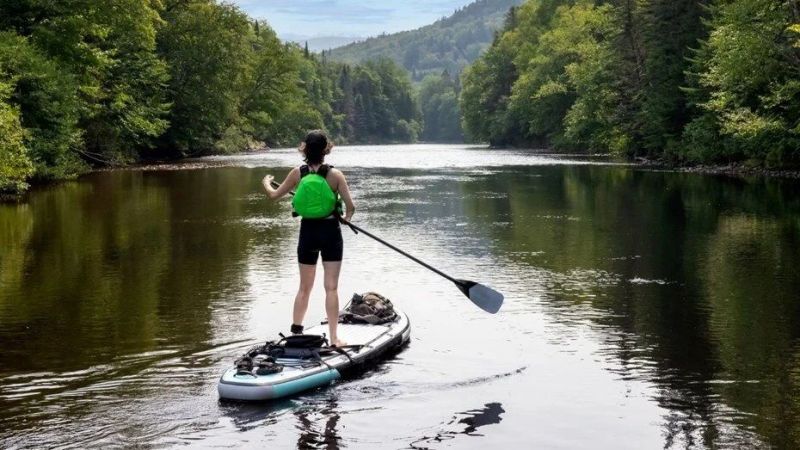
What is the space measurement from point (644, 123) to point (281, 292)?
4136 centimetres

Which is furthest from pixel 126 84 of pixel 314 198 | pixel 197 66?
pixel 314 198

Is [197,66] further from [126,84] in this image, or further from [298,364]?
[298,364]

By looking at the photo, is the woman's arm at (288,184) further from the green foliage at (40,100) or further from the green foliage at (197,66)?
the green foliage at (197,66)

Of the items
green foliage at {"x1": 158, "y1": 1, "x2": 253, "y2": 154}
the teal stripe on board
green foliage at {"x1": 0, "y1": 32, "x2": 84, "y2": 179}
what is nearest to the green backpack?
the teal stripe on board

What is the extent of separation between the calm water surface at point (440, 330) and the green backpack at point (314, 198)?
1.77 meters

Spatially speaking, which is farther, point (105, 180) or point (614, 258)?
point (105, 180)

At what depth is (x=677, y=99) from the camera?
158 feet

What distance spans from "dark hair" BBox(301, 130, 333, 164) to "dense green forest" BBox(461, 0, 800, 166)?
20216 mm

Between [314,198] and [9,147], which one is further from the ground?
[9,147]

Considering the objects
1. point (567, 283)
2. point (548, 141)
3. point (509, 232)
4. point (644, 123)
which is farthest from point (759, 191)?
point (548, 141)

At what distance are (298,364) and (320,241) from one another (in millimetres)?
1353

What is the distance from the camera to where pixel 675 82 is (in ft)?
159

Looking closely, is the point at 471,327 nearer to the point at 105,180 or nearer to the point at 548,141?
the point at 105,180

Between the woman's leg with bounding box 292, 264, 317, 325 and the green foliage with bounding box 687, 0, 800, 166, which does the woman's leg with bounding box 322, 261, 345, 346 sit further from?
the green foliage with bounding box 687, 0, 800, 166
